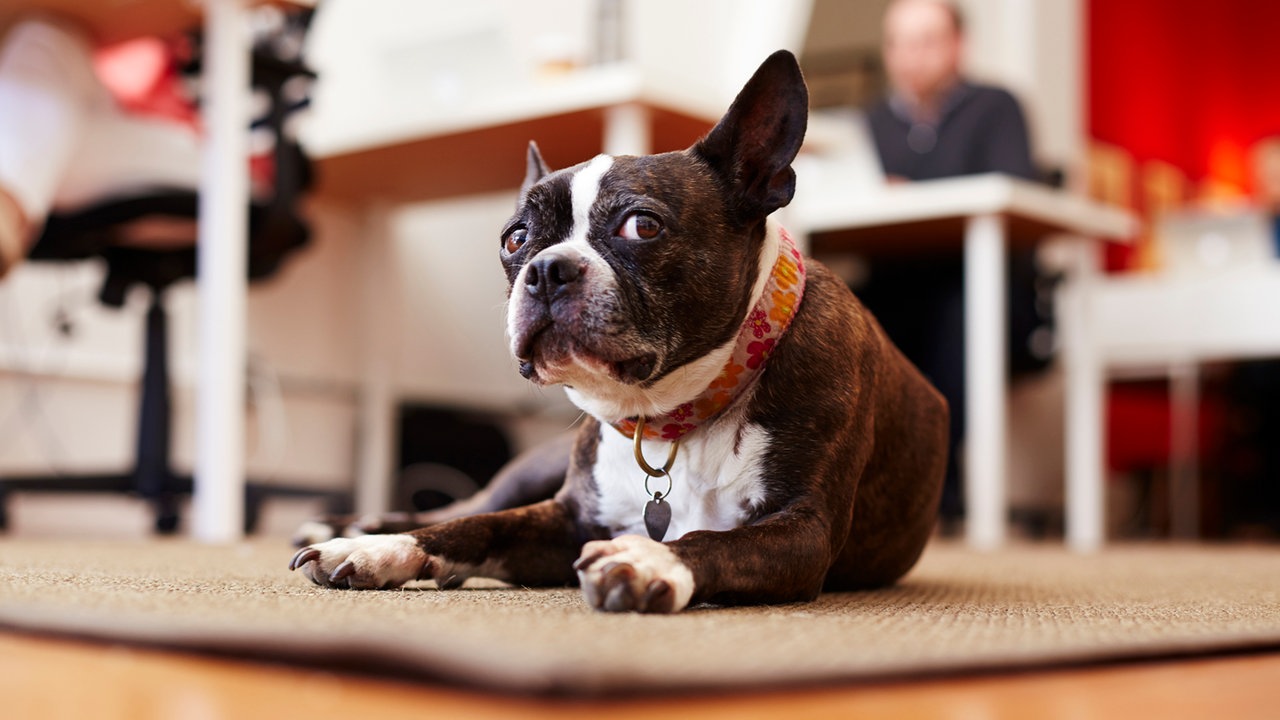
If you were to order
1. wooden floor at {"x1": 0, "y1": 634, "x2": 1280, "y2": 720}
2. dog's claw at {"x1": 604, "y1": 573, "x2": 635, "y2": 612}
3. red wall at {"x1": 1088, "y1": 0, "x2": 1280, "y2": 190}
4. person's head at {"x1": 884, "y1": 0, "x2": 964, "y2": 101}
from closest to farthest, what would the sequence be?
wooden floor at {"x1": 0, "y1": 634, "x2": 1280, "y2": 720}
dog's claw at {"x1": 604, "y1": 573, "x2": 635, "y2": 612}
person's head at {"x1": 884, "y1": 0, "x2": 964, "y2": 101}
red wall at {"x1": 1088, "y1": 0, "x2": 1280, "y2": 190}

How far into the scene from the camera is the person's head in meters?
4.41

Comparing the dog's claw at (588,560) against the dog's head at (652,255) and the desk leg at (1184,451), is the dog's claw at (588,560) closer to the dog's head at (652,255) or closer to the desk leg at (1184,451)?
the dog's head at (652,255)

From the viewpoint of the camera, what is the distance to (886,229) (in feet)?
11.6

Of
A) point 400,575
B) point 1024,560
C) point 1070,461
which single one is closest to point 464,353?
point 1070,461

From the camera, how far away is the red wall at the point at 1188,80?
7.38 meters

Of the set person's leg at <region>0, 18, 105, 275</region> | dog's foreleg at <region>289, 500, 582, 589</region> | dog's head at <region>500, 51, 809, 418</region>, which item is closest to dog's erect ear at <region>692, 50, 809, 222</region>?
dog's head at <region>500, 51, 809, 418</region>

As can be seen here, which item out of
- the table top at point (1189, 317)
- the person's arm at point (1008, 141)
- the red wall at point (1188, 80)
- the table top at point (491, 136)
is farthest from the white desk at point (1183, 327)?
the red wall at point (1188, 80)

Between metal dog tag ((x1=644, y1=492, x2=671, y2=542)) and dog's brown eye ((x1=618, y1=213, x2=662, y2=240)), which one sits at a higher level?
dog's brown eye ((x1=618, y1=213, x2=662, y2=240))

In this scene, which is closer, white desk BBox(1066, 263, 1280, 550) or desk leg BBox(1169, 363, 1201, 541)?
white desk BBox(1066, 263, 1280, 550)

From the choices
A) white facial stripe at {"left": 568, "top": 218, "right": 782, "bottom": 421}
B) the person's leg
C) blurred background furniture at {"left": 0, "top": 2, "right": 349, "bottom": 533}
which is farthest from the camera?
blurred background furniture at {"left": 0, "top": 2, "right": 349, "bottom": 533}

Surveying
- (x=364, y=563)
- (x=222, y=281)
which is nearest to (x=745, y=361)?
(x=364, y=563)

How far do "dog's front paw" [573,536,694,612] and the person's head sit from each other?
371 centimetres

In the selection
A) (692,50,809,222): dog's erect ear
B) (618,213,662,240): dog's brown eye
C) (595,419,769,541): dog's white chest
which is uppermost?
(692,50,809,222): dog's erect ear

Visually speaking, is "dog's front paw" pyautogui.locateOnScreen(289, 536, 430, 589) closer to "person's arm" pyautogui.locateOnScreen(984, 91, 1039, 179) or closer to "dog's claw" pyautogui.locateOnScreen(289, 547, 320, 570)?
"dog's claw" pyautogui.locateOnScreen(289, 547, 320, 570)
